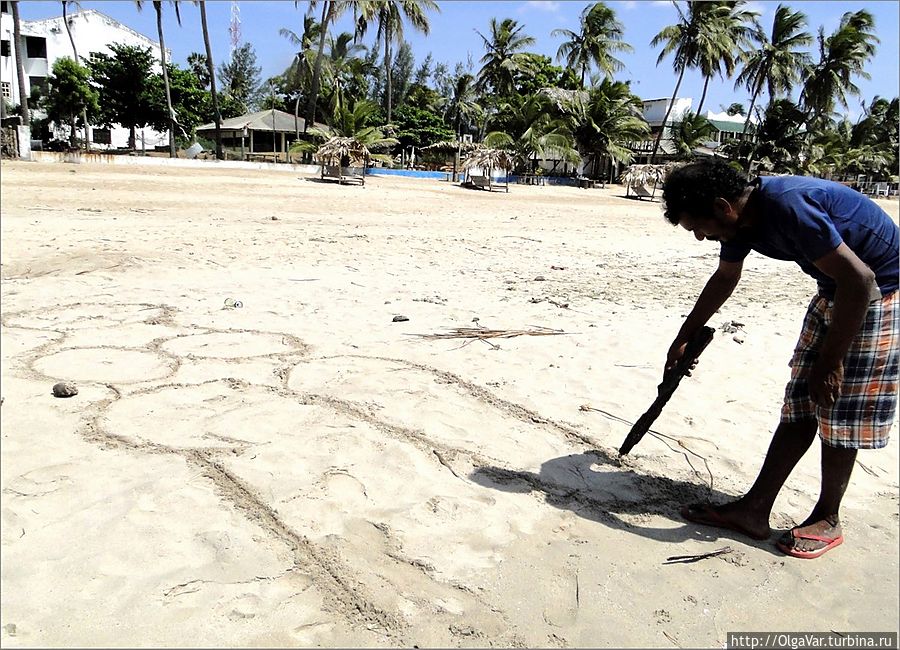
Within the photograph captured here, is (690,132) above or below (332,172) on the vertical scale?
above

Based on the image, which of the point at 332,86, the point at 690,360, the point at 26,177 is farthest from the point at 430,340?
the point at 332,86

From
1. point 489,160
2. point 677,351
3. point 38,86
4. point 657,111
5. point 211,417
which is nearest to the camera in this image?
point 677,351

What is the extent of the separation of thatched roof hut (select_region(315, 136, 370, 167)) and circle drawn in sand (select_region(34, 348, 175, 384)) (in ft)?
54.2

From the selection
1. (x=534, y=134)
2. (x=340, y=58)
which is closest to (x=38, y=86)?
(x=340, y=58)

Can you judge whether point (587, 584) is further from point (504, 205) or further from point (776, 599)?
point (504, 205)

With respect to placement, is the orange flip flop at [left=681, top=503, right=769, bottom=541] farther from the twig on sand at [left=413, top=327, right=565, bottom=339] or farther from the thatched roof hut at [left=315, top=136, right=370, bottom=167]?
the thatched roof hut at [left=315, top=136, right=370, bottom=167]

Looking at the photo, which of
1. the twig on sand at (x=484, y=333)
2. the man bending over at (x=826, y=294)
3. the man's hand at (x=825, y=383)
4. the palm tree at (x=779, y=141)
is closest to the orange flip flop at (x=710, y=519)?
the man bending over at (x=826, y=294)

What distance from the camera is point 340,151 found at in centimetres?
1980

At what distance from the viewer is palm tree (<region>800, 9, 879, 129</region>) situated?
37.0 m

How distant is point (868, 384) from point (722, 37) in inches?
1409

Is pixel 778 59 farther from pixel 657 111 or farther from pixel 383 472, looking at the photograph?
pixel 383 472

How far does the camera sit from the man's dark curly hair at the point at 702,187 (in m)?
2.20

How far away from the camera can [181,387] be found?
3572 millimetres

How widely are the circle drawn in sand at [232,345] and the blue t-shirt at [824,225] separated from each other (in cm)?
298
